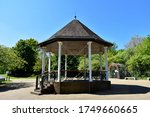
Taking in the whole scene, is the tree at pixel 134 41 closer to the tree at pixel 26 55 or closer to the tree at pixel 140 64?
the tree at pixel 140 64

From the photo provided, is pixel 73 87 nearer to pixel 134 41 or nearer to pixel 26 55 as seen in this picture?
pixel 26 55

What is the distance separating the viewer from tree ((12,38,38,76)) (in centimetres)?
6031

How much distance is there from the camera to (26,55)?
63031 mm

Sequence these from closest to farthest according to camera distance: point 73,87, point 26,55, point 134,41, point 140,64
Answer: point 73,87, point 140,64, point 26,55, point 134,41

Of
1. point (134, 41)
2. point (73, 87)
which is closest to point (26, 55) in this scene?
point (134, 41)

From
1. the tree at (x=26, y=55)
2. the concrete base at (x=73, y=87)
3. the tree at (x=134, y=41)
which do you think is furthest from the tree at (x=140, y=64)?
the tree at (x=26, y=55)

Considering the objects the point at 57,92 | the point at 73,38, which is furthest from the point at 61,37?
the point at 57,92

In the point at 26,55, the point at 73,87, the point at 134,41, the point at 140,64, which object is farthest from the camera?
the point at 134,41

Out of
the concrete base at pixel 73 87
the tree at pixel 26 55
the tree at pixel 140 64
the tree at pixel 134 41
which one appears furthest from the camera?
the tree at pixel 134 41

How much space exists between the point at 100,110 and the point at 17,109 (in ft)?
11.2

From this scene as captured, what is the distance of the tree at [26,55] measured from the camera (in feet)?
198

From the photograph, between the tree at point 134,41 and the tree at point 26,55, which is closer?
the tree at point 26,55

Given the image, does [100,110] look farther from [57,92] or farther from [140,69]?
[140,69]

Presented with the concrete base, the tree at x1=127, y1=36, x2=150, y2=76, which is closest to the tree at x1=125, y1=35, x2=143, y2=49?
the tree at x1=127, y1=36, x2=150, y2=76
